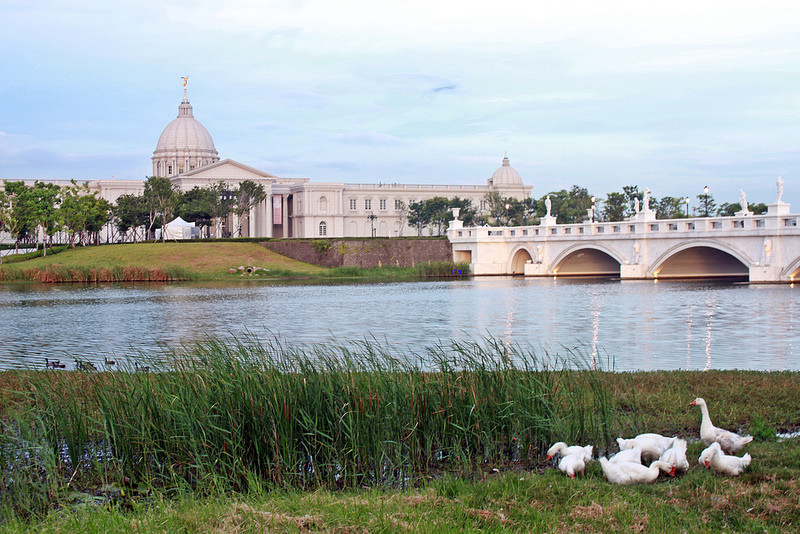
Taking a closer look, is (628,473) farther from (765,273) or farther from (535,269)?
(535,269)

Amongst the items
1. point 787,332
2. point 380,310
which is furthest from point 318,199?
point 787,332

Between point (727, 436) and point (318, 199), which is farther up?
point (318, 199)

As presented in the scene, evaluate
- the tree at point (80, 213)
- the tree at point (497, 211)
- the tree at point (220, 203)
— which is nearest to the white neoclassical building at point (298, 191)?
the tree at point (497, 211)

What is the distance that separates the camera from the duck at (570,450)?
23.6ft

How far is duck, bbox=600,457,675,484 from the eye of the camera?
6.73 m

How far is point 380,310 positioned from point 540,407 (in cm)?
2133

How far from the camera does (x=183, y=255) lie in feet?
200

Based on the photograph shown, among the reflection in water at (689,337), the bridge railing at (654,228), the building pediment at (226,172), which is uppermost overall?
the building pediment at (226,172)

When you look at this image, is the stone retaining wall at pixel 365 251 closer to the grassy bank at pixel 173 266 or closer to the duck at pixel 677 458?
the grassy bank at pixel 173 266

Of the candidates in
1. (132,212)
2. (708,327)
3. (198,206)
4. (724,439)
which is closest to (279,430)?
(724,439)

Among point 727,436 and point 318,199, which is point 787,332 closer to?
point 727,436

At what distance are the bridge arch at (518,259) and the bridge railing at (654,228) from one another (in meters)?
1.23

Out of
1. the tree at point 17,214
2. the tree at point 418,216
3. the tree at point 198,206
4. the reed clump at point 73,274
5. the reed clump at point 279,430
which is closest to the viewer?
the reed clump at point 279,430

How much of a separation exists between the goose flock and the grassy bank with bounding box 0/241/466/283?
4623 centimetres
